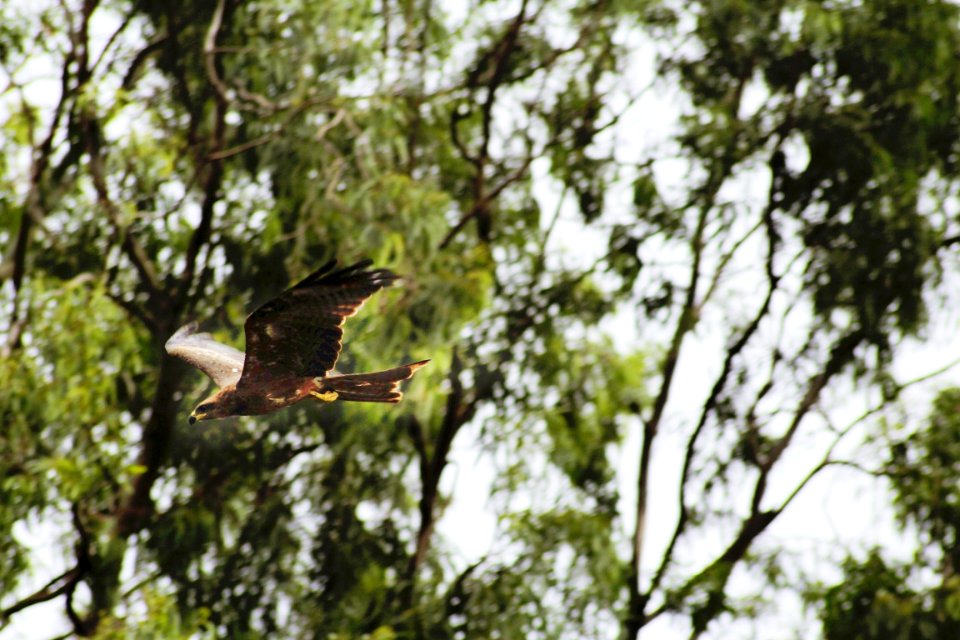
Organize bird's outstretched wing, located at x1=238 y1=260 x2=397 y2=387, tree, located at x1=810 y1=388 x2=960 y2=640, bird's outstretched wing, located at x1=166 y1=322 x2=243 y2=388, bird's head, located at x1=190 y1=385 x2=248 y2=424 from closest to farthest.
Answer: bird's outstretched wing, located at x1=238 y1=260 x2=397 y2=387 → bird's head, located at x1=190 y1=385 x2=248 y2=424 → bird's outstretched wing, located at x1=166 y1=322 x2=243 y2=388 → tree, located at x1=810 y1=388 x2=960 y2=640

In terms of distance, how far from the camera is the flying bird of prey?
4.48m

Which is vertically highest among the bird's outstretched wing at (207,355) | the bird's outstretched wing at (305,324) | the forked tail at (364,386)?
the bird's outstretched wing at (207,355)

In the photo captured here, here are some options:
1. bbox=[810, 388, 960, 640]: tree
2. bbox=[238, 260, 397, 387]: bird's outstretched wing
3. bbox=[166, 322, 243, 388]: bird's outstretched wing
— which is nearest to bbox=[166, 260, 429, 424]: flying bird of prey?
bbox=[238, 260, 397, 387]: bird's outstretched wing

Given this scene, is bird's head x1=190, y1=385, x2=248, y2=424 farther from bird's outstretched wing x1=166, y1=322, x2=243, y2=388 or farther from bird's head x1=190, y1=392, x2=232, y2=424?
bird's outstretched wing x1=166, y1=322, x2=243, y2=388

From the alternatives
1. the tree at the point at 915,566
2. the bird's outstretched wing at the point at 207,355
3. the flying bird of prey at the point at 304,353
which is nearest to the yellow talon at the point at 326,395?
the flying bird of prey at the point at 304,353

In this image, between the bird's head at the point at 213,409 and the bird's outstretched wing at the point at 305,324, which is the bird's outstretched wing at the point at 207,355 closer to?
the bird's head at the point at 213,409

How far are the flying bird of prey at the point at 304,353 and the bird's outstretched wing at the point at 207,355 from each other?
Result: 4.3 inches

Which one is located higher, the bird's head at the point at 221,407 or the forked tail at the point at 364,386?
the forked tail at the point at 364,386

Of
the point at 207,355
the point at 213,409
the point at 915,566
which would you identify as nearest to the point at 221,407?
the point at 213,409

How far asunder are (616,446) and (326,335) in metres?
4.93

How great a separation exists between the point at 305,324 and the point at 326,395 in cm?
54

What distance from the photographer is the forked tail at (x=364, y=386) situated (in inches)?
198

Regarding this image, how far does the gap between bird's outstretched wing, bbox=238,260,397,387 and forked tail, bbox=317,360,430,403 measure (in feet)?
0.68

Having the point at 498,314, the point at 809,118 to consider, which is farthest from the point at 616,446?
the point at 809,118
